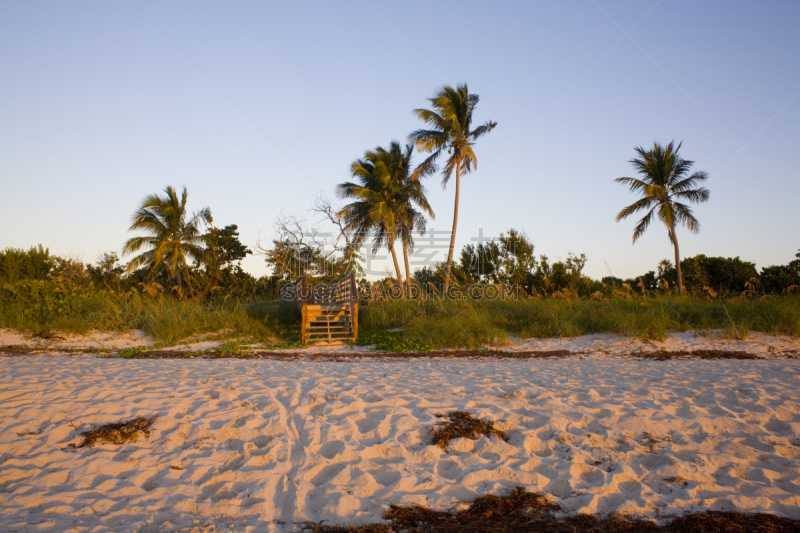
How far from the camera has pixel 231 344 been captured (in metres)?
11.0

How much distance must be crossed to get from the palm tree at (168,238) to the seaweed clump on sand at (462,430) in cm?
2272

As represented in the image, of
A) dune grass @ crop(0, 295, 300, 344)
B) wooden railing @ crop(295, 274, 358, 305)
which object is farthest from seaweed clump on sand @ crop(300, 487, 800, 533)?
dune grass @ crop(0, 295, 300, 344)

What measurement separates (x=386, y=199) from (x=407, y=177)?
2.16m

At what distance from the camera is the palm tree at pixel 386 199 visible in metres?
25.1

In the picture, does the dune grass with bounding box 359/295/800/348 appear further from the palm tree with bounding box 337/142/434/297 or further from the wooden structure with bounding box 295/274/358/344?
the palm tree with bounding box 337/142/434/297

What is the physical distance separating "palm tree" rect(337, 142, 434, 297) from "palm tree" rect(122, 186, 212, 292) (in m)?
7.84

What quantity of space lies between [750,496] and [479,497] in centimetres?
181

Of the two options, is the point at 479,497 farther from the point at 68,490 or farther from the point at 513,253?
the point at 513,253

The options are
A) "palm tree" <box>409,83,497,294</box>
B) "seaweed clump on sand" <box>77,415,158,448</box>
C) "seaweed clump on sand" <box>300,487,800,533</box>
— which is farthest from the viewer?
"palm tree" <box>409,83,497,294</box>

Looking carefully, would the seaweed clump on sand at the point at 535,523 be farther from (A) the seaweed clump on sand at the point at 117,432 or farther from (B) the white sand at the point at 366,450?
(A) the seaweed clump on sand at the point at 117,432

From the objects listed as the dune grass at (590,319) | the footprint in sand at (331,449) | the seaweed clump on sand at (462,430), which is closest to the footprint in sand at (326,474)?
the footprint in sand at (331,449)

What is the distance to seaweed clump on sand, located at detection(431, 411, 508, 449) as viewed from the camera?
13.4 feet

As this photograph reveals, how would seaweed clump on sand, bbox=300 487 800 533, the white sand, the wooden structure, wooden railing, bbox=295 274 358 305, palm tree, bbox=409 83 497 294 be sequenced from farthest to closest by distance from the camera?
palm tree, bbox=409 83 497 294 < wooden railing, bbox=295 274 358 305 < the wooden structure < the white sand < seaweed clump on sand, bbox=300 487 800 533

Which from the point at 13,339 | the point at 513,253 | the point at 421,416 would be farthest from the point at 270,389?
the point at 513,253
